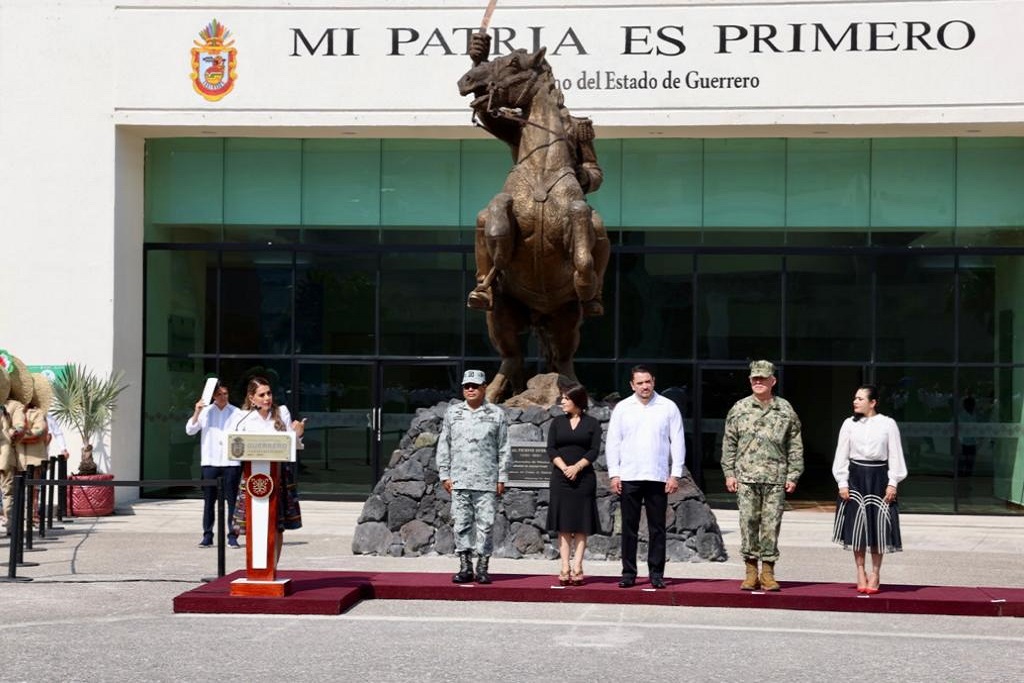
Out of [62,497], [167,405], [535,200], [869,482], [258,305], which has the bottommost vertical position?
[62,497]

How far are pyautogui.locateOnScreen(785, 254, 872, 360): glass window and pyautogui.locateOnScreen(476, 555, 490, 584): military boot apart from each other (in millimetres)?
11988

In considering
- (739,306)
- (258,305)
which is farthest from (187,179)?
(739,306)

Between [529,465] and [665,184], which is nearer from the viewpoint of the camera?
[529,465]

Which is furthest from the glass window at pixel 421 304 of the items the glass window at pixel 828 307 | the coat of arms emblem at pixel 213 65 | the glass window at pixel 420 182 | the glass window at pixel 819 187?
the glass window at pixel 819 187

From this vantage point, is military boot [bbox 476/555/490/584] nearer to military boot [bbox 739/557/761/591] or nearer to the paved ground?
the paved ground

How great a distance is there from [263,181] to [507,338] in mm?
9522

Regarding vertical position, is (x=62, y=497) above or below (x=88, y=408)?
below

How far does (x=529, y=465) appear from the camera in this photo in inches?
569

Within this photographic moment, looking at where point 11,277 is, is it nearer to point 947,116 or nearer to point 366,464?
point 366,464

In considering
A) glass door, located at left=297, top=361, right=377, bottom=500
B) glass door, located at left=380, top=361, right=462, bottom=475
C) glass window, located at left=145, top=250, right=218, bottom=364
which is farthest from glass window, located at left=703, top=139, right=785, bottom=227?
glass window, located at left=145, top=250, right=218, bottom=364

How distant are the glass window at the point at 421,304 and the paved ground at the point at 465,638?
31.5 feet

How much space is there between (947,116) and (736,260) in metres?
3.80

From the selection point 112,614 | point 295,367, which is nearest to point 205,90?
point 295,367

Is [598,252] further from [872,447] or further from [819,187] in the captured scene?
[819,187]
